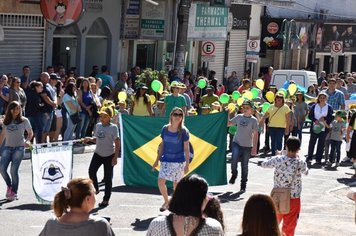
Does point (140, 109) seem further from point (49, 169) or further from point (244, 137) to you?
point (49, 169)

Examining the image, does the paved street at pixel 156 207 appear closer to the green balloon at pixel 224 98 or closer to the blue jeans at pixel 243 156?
the blue jeans at pixel 243 156

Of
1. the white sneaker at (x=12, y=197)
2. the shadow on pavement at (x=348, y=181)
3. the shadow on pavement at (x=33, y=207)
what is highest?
the white sneaker at (x=12, y=197)

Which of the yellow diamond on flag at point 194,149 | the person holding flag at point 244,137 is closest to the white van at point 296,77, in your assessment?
the person holding flag at point 244,137

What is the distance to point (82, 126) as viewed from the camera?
21.7 metres

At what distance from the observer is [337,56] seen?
55.8 metres

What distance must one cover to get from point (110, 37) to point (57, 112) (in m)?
12.2

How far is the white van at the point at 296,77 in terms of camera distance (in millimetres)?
34094

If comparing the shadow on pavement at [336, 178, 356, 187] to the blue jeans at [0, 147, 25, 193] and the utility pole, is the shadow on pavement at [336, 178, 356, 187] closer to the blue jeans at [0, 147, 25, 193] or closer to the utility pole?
the blue jeans at [0, 147, 25, 193]

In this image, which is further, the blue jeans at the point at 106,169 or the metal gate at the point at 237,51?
the metal gate at the point at 237,51

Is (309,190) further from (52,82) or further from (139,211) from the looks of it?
(52,82)

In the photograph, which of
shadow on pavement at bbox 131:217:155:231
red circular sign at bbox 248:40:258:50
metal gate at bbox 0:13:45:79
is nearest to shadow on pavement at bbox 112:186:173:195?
shadow on pavement at bbox 131:217:155:231

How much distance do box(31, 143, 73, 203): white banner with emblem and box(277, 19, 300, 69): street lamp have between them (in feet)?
105

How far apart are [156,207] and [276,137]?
6.99m

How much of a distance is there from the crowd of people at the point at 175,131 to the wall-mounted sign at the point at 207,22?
20.4 ft
